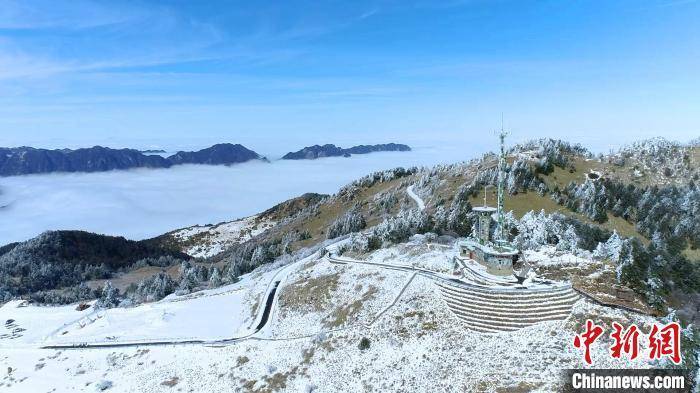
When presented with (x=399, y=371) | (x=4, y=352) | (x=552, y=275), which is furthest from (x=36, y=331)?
(x=552, y=275)

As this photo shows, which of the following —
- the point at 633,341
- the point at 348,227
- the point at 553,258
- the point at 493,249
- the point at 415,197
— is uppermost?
the point at 493,249

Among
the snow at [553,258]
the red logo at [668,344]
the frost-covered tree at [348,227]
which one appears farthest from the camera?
the frost-covered tree at [348,227]

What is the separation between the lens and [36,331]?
73.9m

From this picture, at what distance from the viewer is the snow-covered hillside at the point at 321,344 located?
40.0 metres

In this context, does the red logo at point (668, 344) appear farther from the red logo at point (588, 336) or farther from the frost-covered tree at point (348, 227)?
the frost-covered tree at point (348, 227)

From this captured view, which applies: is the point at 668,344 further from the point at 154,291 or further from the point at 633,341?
the point at 154,291

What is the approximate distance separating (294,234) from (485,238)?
102 m

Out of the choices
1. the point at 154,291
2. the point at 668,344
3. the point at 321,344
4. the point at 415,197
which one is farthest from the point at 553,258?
the point at 415,197

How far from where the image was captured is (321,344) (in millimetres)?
49344

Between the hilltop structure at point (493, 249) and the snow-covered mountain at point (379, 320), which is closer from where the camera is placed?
the snow-covered mountain at point (379, 320)

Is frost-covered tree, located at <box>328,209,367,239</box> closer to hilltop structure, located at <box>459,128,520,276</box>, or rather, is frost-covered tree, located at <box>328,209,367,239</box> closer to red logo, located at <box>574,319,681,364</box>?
hilltop structure, located at <box>459,128,520,276</box>

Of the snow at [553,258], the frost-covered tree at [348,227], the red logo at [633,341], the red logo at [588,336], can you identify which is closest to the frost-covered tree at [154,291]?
the frost-covered tree at [348,227]

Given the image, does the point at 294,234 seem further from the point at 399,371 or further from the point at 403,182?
the point at 399,371

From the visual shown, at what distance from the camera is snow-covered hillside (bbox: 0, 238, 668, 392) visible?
4003cm
